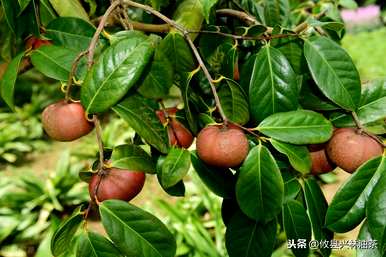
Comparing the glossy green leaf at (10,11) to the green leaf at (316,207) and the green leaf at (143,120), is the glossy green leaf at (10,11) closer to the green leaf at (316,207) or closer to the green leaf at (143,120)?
the green leaf at (143,120)

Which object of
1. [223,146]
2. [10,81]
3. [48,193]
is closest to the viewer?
[223,146]

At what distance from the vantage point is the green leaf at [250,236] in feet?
2.48

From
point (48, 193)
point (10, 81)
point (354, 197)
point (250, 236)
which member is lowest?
point (48, 193)

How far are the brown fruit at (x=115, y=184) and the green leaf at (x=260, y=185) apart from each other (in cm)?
15

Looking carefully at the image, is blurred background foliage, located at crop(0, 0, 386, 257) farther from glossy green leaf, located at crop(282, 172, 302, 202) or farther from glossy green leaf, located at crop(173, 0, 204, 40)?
glossy green leaf, located at crop(282, 172, 302, 202)

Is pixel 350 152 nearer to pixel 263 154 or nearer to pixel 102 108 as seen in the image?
pixel 263 154

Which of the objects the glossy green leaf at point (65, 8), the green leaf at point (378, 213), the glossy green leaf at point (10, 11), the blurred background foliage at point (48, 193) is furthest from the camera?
the blurred background foliage at point (48, 193)

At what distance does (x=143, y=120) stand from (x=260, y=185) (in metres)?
0.18

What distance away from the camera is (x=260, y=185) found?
0.66 meters

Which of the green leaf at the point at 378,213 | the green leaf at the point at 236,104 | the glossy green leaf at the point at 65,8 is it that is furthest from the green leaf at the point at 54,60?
the green leaf at the point at 378,213

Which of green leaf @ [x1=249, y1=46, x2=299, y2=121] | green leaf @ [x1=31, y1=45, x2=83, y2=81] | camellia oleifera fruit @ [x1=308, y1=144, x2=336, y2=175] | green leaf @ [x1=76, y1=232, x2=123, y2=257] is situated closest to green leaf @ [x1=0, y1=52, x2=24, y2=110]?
green leaf @ [x1=31, y1=45, x2=83, y2=81]

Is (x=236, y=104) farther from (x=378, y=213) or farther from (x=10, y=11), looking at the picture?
(x=10, y=11)

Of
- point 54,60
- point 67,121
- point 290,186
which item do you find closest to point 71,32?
point 54,60

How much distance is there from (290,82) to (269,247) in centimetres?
26
